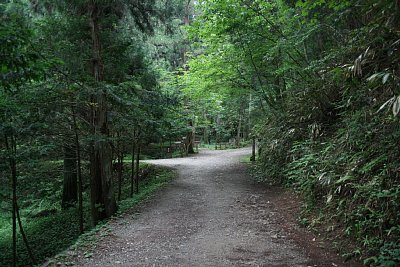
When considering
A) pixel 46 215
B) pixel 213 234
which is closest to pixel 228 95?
pixel 213 234

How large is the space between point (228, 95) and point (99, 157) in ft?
23.8

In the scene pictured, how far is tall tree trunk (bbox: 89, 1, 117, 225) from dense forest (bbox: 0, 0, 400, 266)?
3cm

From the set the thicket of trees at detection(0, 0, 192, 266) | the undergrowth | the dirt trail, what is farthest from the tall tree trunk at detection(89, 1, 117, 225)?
the dirt trail

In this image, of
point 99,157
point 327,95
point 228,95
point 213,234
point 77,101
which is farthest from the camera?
point 228,95

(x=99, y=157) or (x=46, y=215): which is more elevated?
(x=99, y=157)

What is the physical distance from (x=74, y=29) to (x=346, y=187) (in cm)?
708

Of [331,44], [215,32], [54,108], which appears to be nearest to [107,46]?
[54,108]

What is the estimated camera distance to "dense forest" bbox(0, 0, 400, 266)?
4070mm

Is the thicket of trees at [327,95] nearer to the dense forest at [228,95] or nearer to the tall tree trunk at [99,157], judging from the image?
the dense forest at [228,95]

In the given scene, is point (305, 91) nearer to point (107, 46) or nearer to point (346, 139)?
point (346, 139)

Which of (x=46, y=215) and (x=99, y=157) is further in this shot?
(x=46, y=215)

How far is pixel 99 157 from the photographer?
25.5 feet

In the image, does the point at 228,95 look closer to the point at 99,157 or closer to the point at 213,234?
the point at 99,157

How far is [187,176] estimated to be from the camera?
39.6 feet
